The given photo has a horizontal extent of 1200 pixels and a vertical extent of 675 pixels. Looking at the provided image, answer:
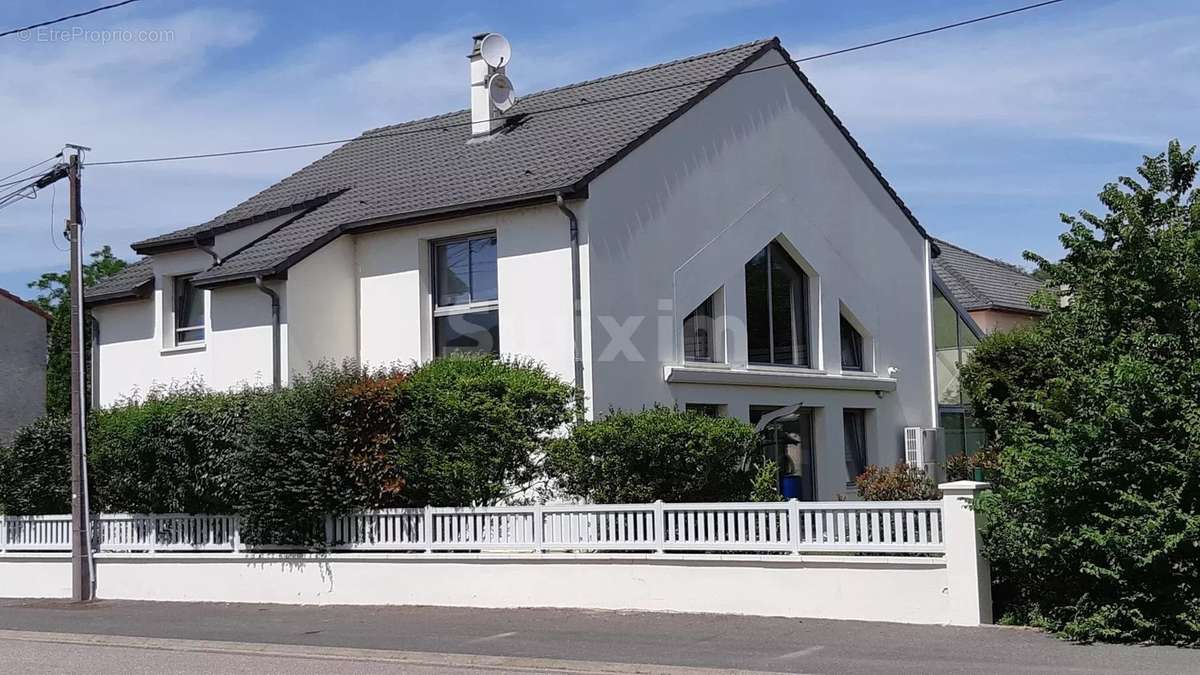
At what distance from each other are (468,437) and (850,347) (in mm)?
10419

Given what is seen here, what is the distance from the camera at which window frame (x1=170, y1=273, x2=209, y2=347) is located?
23359 millimetres

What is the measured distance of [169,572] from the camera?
18734 millimetres

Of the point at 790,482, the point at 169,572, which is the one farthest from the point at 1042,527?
the point at 169,572

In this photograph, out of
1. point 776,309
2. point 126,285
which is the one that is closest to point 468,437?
point 776,309

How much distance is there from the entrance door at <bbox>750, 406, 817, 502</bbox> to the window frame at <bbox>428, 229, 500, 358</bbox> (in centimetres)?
468

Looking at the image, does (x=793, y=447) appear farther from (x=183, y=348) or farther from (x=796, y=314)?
(x=183, y=348)

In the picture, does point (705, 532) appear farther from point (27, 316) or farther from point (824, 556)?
point (27, 316)

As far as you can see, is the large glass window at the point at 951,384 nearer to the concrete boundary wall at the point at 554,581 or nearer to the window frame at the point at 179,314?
the concrete boundary wall at the point at 554,581

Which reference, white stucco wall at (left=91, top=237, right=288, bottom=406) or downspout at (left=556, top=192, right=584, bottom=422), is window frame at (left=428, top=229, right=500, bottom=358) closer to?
downspout at (left=556, top=192, right=584, bottom=422)

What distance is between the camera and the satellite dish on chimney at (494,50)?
78.3 feet

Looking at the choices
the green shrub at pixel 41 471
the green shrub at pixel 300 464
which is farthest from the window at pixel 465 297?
the green shrub at pixel 41 471

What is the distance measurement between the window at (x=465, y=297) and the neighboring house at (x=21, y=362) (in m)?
22.6

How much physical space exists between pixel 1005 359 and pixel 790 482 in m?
6.40

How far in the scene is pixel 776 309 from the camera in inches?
923
